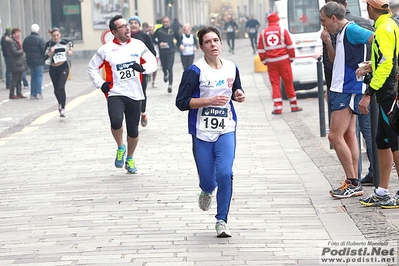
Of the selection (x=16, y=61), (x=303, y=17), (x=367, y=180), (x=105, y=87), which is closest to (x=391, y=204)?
(x=367, y=180)

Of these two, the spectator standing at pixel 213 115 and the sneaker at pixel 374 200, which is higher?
the spectator standing at pixel 213 115

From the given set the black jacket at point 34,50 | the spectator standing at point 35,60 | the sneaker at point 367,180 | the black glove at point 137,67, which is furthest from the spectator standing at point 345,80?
the black jacket at point 34,50

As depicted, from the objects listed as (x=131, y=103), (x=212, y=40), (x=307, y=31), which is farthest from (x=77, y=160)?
(x=307, y=31)

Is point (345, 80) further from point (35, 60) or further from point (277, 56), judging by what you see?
point (35, 60)

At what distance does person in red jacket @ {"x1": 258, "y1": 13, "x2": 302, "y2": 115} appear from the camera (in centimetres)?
1713

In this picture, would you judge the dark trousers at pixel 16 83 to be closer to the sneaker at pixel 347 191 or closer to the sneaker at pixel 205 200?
the sneaker at pixel 347 191

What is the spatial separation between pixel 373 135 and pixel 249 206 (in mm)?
1346

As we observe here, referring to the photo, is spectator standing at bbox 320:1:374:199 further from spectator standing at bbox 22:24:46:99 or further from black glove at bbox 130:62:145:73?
spectator standing at bbox 22:24:46:99

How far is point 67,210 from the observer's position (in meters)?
8.53

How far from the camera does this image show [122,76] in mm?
10734

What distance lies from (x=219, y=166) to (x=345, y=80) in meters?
1.97

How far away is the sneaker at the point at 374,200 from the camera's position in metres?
7.97

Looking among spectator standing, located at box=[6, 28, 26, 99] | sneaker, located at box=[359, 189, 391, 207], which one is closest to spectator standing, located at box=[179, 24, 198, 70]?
spectator standing, located at box=[6, 28, 26, 99]

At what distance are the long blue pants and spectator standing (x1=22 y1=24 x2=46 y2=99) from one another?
655 inches
